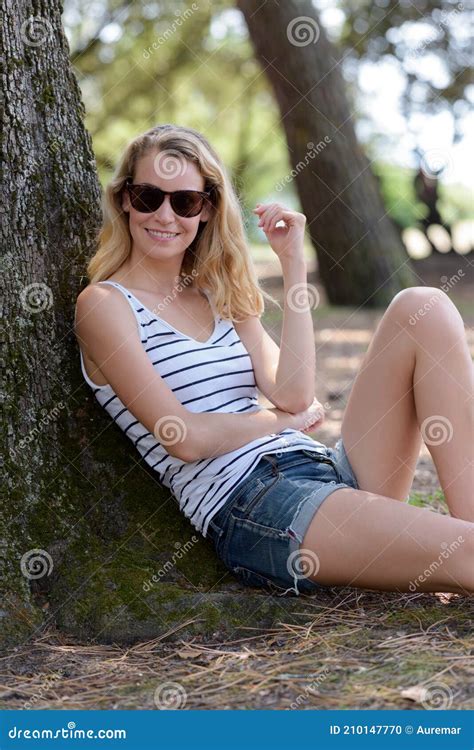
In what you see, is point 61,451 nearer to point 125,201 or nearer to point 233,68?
point 125,201

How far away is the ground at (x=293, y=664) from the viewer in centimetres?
217

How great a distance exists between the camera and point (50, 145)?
9.61ft

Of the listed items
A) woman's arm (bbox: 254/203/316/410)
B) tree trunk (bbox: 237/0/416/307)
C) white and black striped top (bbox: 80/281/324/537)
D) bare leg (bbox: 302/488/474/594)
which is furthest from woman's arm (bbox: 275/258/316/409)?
tree trunk (bbox: 237/0/416/307)

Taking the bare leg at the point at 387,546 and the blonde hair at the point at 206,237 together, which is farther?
the blonde hair at the point at 206,237

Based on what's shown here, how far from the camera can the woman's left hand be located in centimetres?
298

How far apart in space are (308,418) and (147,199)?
87 centimetres

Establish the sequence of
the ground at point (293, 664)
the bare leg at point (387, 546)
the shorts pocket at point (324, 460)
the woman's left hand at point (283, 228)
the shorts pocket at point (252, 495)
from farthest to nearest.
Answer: the woman's left hand at point (283, 228) → the shorts pocket at point (324, 460) → the shorts pocket at point (252, 495) → the bare leg at point (387, 546) → the ground at point (293, 664)

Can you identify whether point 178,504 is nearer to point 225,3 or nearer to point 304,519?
point 304,519

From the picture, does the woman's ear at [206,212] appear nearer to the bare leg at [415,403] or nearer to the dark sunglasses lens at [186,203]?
the dark sunglasses lens at [186,203]

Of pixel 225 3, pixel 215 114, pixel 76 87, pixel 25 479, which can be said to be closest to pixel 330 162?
pixel 225 3

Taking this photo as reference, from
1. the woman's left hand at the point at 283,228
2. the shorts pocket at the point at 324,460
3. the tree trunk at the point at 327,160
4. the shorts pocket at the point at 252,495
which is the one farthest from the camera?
the tree trunk at the point at 327,160

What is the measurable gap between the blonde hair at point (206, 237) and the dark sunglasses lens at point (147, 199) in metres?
0.08

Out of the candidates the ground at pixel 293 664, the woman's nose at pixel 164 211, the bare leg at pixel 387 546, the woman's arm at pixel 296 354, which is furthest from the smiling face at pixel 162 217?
the ground at pixel 293 664

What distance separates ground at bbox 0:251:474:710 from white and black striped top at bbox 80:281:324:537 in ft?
1.10
